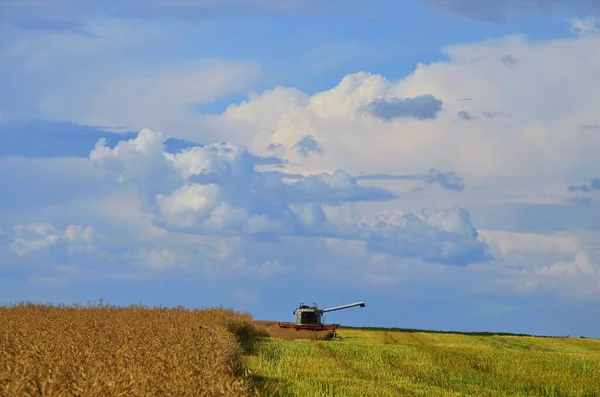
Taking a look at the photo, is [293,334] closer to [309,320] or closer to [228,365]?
[309,320]

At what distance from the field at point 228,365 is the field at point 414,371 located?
0.05 m

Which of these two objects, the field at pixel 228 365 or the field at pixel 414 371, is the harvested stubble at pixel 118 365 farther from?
the field at pixel 414 371

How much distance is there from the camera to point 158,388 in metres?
9.17

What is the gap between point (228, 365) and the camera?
605 inches

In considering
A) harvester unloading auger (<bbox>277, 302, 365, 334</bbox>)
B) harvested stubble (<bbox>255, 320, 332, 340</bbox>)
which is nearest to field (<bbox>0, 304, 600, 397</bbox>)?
harvested stubble (<bbox>255, 320, 332, 340</bbox>)

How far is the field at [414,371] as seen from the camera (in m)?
18.9

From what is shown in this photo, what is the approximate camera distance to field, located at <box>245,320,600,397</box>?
18.9 metres

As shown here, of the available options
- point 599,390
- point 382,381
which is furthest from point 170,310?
point 599,390

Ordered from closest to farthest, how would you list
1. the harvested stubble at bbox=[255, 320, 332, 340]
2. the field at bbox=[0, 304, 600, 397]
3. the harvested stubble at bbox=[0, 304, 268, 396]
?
1. the harvested stubble at bbox=[0, 304, 268, 396]
2. the field at bbox=[0, 304, 600, 397]
3. the harvested stubble at bbox=[255, 320, 332, 340]

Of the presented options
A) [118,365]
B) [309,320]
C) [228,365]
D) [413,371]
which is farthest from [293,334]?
[118,365]

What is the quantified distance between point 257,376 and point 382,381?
372 cm

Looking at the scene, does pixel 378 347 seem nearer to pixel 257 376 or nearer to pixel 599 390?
pixel 599 390

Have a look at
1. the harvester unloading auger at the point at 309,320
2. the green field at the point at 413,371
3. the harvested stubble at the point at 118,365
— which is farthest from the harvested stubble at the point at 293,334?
the harvested stubble at the point at 118,365

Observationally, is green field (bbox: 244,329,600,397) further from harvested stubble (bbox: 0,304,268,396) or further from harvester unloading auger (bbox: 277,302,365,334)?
harvester unloading auger (bbox: 277,302,365,334)
